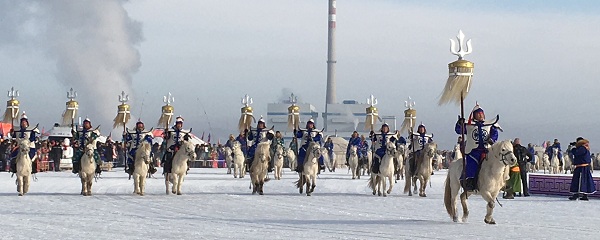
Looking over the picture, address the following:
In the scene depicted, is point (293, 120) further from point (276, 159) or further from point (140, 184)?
point (140, 184)

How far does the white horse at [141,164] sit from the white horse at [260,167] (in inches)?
111

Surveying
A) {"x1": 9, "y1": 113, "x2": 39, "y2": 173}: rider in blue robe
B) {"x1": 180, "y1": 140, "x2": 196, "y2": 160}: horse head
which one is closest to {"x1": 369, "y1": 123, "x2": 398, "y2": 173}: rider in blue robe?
{"x1": 180, "y1": 140, "x2": 196, "y2": 160}: horse head

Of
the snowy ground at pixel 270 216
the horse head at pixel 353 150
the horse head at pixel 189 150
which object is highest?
the horse head at pixel 353 150

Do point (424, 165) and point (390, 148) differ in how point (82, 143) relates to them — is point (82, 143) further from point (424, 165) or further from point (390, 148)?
point (424, 165)

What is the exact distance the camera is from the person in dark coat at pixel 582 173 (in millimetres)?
25703

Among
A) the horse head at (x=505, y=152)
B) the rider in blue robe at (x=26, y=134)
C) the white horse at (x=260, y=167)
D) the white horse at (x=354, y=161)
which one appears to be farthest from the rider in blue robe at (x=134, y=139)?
the white horse at (x=354, y=161)

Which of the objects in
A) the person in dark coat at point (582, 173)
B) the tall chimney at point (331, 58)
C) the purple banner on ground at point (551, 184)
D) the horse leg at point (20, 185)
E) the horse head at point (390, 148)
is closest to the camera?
the horse leg at point (20, 185)

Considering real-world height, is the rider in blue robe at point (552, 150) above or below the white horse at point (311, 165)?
above

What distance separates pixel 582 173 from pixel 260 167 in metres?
8.26

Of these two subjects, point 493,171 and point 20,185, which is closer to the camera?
point 493,171

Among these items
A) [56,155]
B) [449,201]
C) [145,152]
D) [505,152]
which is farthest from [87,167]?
[56,155]

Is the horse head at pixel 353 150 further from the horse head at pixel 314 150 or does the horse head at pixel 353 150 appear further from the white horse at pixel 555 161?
the horse head at pixel 314 150

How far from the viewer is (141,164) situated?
2550cm

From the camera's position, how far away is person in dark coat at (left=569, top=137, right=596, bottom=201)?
25.7m
